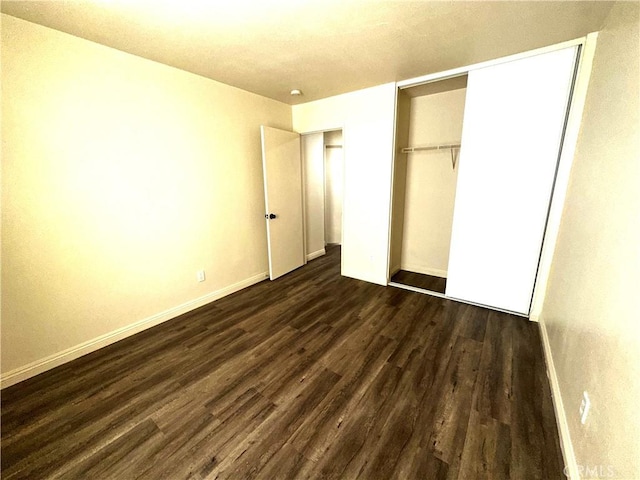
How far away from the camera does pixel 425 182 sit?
3.67 m

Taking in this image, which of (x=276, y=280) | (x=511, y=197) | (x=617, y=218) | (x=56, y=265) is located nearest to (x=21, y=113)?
(x=56, y=265)

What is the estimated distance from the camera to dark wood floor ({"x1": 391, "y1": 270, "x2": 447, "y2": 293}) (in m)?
3.40

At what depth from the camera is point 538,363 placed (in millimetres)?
1949

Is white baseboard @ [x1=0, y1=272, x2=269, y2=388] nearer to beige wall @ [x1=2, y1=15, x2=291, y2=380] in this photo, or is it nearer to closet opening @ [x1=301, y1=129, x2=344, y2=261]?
beige wall @ [x1=2, y1=15, x2=291, y2=380]

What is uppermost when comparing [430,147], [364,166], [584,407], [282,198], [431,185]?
[430,147]

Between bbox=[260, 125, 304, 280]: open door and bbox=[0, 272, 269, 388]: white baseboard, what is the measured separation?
0.82 meters

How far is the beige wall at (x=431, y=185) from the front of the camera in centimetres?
336

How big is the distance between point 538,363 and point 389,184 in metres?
2.21

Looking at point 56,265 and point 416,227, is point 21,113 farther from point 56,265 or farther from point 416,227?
point 416,227

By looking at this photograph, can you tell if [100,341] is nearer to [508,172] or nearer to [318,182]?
[318,182]

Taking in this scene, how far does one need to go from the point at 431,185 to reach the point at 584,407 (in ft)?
9.65

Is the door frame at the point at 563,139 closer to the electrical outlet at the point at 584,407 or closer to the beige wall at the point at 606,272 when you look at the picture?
the beige wall at the point at 606,272

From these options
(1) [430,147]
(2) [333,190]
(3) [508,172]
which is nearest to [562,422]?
(3) [508,172]

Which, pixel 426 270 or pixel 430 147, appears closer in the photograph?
pixel 430 147
